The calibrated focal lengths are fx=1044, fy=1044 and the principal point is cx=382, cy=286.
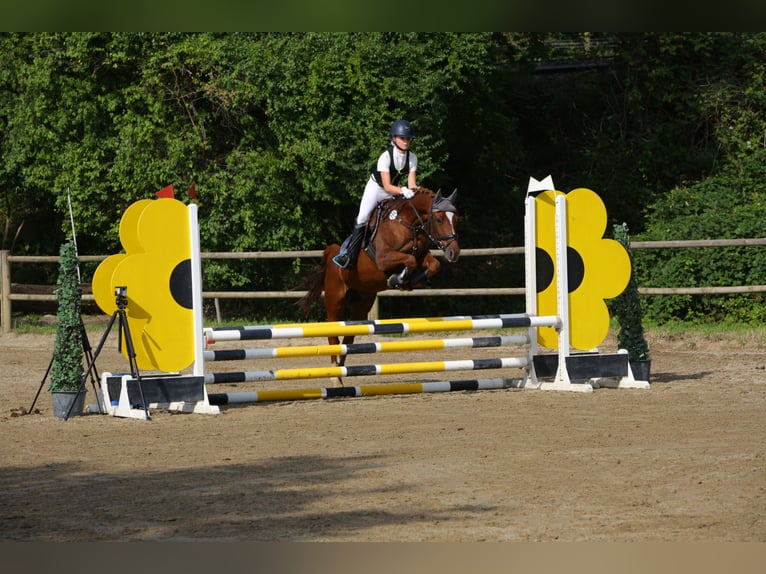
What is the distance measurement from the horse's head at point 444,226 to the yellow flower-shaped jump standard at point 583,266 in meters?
1.01

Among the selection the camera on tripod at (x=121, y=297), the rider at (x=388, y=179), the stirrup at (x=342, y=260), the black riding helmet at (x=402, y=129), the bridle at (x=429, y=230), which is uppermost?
the black riding helmet at (x=402, y=129)

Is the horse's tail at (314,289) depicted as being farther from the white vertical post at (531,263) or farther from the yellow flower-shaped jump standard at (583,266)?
the yellow flower-shaped jump standard at (583,266)

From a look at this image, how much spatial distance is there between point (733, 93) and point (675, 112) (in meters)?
1.42

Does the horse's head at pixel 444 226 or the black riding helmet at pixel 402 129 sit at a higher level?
the black riding helmet at pixel 402 129

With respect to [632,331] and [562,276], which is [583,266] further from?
[632,331]

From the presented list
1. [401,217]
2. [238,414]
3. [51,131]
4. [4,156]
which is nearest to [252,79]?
[51,131]

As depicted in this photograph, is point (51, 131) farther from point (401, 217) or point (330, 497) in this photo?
point (330, 497)

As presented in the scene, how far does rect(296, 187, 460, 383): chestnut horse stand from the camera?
8398mm

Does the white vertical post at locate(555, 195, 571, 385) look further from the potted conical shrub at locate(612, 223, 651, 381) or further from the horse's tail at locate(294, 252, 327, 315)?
the horse's tail at locate(294, 252, 327, 315)

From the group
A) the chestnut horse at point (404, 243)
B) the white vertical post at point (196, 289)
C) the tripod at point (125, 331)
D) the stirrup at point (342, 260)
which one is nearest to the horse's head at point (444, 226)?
the chestnut horse at point (404, 243)

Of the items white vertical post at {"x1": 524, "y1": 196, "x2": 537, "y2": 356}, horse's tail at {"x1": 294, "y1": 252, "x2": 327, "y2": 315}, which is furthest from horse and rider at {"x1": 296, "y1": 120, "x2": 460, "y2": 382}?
white vertical post at {"x1": 524, "y1": 196, "x2": 537, "y2": 356}

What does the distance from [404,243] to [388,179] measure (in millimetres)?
547

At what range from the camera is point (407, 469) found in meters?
5.50

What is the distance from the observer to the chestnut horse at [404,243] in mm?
8398
